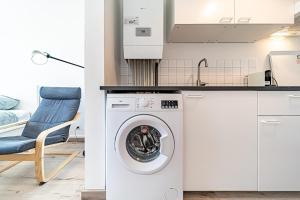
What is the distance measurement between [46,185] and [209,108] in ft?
5.09

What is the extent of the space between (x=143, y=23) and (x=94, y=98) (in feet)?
3.05

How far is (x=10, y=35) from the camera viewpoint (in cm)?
315

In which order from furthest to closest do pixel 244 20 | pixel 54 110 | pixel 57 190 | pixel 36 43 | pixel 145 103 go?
pixel 36 43
pixel 54 110
pixel 244 20
pixel 57 190
pixel 145 103

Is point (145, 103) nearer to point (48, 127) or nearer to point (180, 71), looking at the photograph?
point (180, 71)

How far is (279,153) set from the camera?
1.47m

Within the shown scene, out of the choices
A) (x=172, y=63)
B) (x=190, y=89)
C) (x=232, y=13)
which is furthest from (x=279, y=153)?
(x=172, y=63)

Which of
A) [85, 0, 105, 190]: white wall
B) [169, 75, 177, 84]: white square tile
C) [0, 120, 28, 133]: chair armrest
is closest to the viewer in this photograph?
[85, 0, 105, 190]: white wall

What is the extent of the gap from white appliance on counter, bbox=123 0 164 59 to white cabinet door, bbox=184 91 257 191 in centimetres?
77

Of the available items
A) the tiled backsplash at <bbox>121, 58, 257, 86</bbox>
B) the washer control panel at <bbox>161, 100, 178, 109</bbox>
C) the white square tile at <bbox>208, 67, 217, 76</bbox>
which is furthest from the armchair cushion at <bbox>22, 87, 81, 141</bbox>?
the white square tile at <bbox>208, 67, 217, 76</bbox>

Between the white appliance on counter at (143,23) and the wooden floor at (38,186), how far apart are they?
139 cm

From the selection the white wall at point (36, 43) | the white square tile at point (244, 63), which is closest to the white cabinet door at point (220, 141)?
the white square tile at point (244, 63)

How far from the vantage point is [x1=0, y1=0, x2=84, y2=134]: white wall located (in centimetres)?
313

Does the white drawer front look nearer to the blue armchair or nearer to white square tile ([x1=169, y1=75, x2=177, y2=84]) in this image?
white square tile ([x1=169, y1=75, x2=177, y2=84])

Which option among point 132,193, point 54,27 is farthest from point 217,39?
point 54,27
